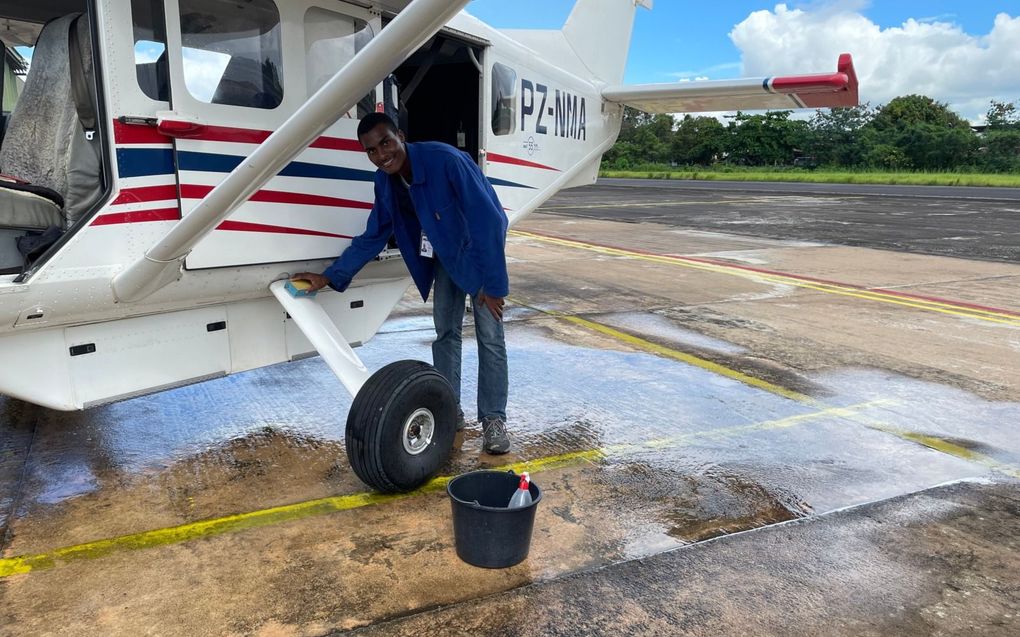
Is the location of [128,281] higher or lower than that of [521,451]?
higher

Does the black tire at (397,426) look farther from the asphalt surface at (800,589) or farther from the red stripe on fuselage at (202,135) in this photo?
the red stripe on fuselage at (202,135)

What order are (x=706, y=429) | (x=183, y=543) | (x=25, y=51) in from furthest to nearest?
(x=25, y=51) < (x=706, y=429) < (x=183, y=543)

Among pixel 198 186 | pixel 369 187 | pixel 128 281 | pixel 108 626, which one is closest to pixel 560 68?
pixel 369 187

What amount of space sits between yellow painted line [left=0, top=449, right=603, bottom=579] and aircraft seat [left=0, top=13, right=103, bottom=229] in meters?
1.38

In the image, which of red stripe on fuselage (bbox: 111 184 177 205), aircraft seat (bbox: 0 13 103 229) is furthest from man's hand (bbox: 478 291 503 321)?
aircraft seat (bbox: 0 13 103 229)

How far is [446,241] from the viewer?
3.71 m

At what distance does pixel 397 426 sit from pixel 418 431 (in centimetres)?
21

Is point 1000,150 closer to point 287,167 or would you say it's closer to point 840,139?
point 840,139

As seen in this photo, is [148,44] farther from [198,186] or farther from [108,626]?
[108,626]

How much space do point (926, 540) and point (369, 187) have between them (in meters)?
3.25

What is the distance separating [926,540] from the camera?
3.17m

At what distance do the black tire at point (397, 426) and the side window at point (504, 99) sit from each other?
2582 mm

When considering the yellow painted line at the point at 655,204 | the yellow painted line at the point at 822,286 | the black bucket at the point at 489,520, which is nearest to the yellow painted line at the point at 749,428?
the black bucket at the point at 489,520

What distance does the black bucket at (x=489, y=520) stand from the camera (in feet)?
9.22
